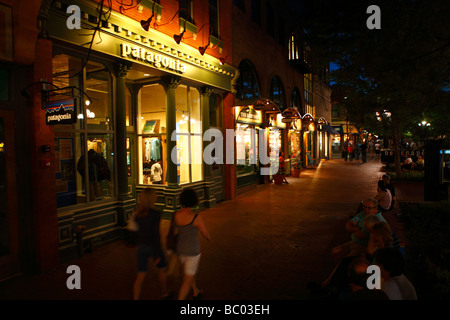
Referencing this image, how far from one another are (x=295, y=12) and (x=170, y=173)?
57.7ft

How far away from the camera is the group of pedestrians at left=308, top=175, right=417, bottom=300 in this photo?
3176 millimetres

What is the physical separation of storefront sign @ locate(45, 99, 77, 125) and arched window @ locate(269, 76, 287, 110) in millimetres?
14552

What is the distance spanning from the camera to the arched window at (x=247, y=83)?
15.0m

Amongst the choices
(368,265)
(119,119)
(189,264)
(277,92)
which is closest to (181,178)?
(119,119)

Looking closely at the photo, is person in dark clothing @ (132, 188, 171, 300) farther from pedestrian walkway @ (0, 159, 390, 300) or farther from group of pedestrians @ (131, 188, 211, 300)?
pedestrian walkway @ (0, 159, 390, 300)

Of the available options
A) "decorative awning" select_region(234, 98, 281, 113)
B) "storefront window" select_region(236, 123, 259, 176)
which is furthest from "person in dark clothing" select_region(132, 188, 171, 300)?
"storefront window" select_region(236, 123, 259, 176)

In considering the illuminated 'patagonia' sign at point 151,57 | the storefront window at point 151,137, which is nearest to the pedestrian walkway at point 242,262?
the storefront window at point 151,137

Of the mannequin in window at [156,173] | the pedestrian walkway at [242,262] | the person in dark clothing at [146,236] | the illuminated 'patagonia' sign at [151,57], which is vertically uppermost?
→ the illuminated 'patagonia' sign at [151,57]

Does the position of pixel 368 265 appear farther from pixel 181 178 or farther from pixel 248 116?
pixel 248 116

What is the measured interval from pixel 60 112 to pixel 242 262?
166 inches

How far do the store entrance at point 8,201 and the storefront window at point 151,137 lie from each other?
16.6 ft

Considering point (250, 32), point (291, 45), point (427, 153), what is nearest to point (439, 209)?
point (427, 153)

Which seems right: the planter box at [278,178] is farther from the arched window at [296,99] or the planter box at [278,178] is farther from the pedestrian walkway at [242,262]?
the arched window at [296,99]
